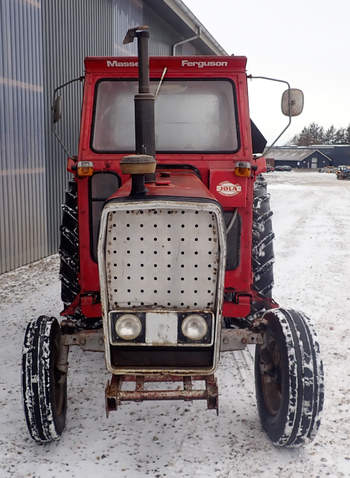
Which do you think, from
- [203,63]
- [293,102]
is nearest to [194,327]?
[293,102]

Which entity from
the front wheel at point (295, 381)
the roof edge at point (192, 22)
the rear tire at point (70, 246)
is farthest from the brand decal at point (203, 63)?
the roof edge at point (192, 22)

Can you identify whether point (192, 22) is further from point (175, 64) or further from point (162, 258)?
point (162, 258)

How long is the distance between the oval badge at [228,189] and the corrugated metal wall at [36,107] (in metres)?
5.20

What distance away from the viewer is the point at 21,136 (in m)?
8.84

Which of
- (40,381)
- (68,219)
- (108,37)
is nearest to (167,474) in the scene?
(40,381)

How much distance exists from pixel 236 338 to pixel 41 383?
4.20ft

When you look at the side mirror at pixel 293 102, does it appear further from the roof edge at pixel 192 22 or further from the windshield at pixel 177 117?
the roof edge at pixel 192 22

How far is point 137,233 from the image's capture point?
289 cm

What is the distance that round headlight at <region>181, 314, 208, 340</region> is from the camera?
3.01 m

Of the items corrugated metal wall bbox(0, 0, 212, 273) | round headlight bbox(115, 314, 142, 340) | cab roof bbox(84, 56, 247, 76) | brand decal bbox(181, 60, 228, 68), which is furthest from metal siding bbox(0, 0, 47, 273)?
round headlight bbox(115, 314, 142, 340)

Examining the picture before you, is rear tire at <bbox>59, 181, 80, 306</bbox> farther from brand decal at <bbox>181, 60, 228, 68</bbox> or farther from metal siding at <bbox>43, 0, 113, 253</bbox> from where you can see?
metal siding at <bbox>43, 0, 113, 253</bbox>

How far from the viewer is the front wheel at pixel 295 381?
3.23 meters

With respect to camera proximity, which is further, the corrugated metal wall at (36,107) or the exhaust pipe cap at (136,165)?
the corrugated metal wall at (36,107)

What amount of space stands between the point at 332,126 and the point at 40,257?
12470 cm
